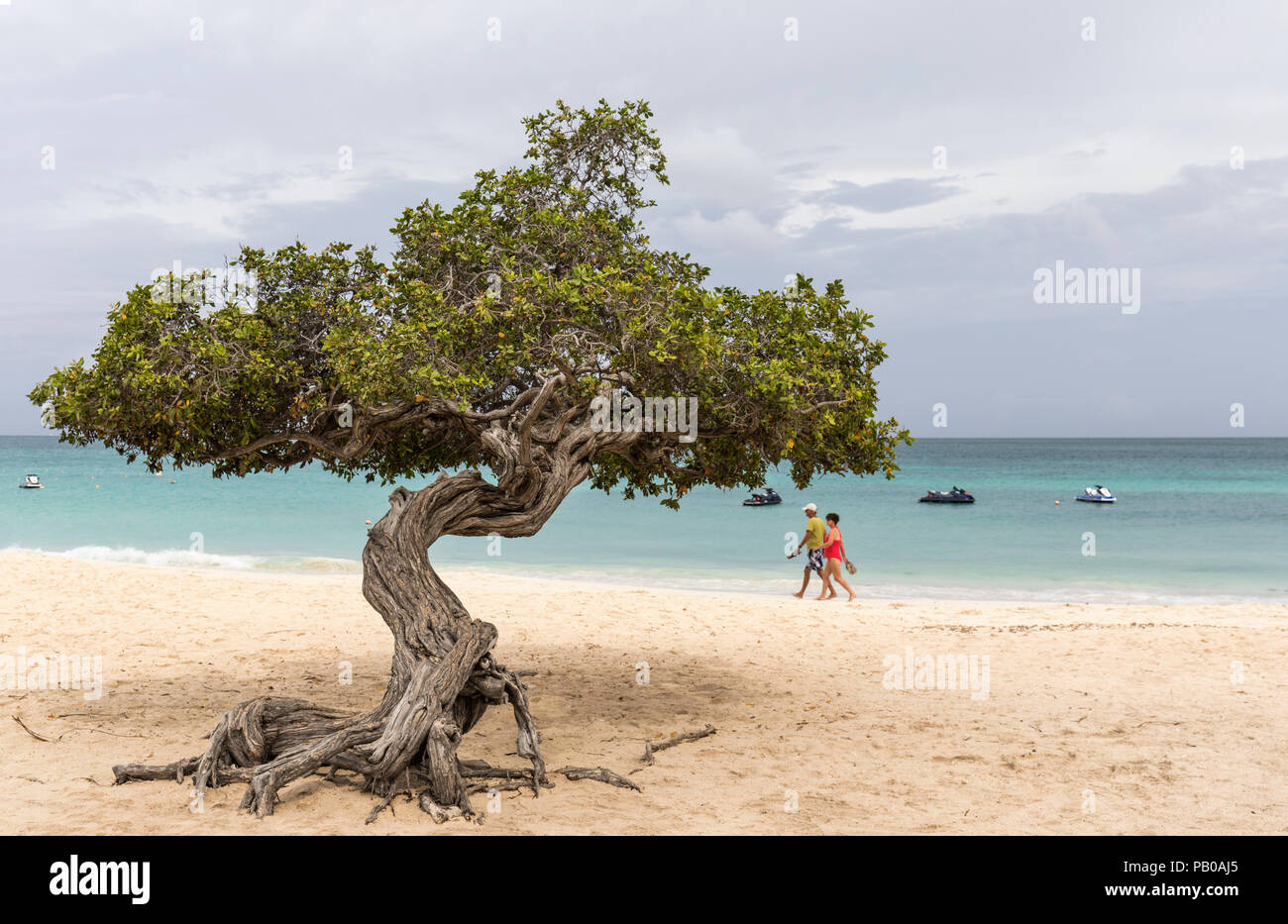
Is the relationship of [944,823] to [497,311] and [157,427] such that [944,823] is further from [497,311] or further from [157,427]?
[157,427]

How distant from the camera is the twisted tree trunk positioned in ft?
20.9

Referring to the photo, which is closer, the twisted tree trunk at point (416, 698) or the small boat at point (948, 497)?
the twisted tree trunk at point (416, 698)

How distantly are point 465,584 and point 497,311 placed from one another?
13247mm

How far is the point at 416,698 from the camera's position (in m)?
6.71

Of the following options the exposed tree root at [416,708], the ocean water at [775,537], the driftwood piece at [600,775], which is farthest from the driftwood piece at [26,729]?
the ocean water at [775,537]

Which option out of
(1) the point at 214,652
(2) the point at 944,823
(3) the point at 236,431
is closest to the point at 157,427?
(3) the point at 236,431

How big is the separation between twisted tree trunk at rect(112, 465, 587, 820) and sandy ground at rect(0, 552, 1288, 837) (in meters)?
0.23

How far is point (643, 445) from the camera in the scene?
833cm

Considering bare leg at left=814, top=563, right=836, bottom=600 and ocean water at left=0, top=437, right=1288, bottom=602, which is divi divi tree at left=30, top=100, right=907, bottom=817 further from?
ocean water at left=0, top=437, right=1288, bottom=602

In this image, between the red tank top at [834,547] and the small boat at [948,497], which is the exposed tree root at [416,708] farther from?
the small boat at [948,497]

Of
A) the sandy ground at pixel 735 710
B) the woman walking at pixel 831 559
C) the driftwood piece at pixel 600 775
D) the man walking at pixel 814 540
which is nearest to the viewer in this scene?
the sandy ground at pixel 735 710

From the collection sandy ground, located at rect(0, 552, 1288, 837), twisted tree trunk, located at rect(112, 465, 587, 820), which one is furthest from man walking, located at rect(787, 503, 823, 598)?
twisted tree trunk, located at rect(112, 465, 587, 820)

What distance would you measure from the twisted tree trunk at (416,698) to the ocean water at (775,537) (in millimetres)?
14964

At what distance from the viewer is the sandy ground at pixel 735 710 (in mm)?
6332
